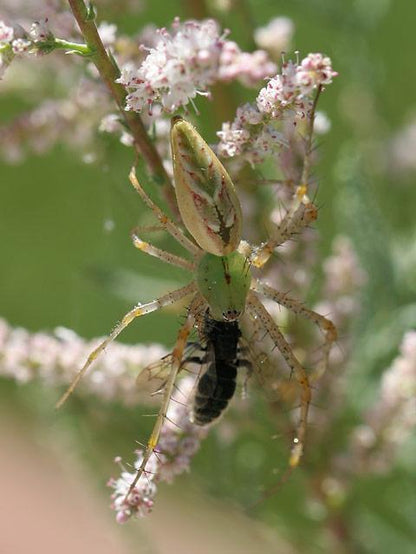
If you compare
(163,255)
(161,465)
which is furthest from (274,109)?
(161,465)

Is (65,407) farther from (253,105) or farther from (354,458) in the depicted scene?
(253,105)

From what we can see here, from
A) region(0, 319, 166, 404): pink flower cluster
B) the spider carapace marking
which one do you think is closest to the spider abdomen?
the spider carapace marking

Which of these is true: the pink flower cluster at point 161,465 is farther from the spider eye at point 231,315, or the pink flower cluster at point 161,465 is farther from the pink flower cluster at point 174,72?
the pink flower cluster at point 174,72

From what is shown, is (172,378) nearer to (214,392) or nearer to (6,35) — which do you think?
(214,392)

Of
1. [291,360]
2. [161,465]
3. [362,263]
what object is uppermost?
[362,263]

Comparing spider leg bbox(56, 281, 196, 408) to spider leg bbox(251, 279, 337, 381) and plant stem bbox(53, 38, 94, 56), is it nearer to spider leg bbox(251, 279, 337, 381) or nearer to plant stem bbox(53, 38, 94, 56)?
spider leg bbox(251, 279, 337, 381)

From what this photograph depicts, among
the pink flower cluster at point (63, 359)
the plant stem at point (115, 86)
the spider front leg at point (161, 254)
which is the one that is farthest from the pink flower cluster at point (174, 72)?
the pink flower cluster at point (63, 359)
